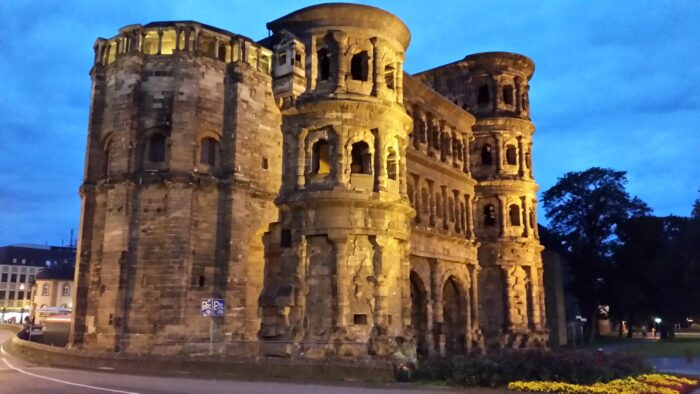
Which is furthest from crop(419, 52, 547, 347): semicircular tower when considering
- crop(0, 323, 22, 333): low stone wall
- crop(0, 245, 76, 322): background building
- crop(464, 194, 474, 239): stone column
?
crop(0, 245, 76, 322): background building

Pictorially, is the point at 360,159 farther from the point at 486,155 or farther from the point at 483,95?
the point at 483,95

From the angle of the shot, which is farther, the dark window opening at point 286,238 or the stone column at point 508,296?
the stone column at point 508,296

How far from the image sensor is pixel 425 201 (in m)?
34.9

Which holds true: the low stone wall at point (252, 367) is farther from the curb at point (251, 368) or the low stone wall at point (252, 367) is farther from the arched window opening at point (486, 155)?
the arched window opening at point (486, 155)

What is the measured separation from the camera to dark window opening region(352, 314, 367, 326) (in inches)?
915

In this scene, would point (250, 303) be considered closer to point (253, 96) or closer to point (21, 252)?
point (253, 96)

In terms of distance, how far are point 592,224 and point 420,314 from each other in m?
33.0

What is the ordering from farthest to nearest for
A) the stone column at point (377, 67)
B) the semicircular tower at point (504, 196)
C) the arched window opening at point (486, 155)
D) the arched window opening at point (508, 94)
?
the arched window opening at point (508, 94) → the arched window opening at point (486, 155) → the semicircular tower at point (504, 196) → the stone column at point (377, 67)

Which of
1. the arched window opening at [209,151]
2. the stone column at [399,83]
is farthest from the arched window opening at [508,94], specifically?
the arched window opening at [209,151]

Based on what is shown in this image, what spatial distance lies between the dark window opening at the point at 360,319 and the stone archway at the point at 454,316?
Answer: 1352 cm

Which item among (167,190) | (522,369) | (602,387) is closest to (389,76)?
(167,190)

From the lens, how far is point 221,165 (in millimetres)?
30344

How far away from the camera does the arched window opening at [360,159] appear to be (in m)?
25.0

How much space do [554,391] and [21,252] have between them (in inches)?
4237
